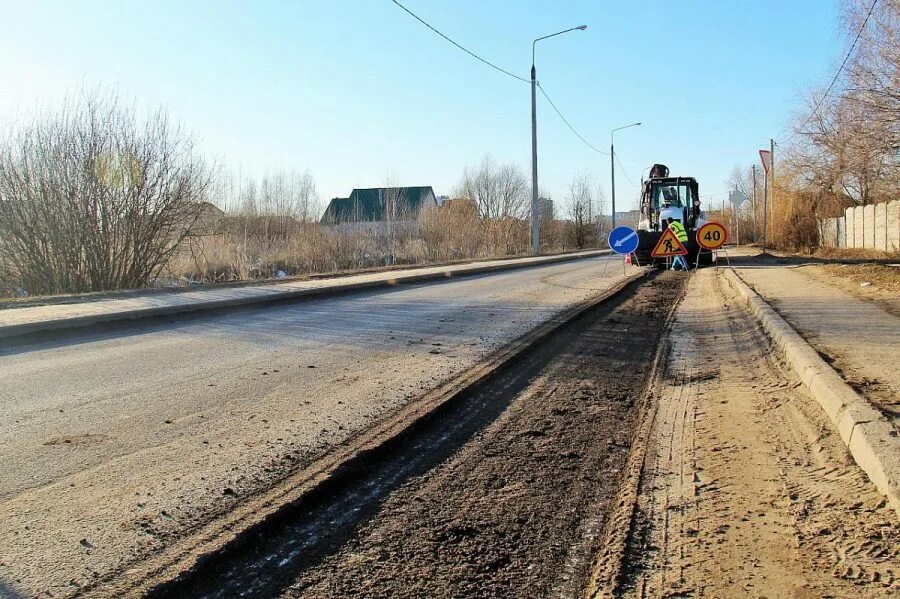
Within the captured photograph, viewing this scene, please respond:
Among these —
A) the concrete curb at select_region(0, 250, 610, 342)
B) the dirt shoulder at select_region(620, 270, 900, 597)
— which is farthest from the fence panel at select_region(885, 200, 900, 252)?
the dirt shoulder at select_region(620, 270, 900, 597)

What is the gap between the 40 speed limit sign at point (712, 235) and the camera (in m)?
19.4

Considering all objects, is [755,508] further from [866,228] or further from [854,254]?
[866,228]

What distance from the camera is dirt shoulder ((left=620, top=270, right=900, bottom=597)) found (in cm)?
260

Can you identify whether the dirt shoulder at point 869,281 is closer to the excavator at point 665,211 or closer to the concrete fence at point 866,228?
the excavator at point 665,211

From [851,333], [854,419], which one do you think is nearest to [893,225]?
[851,333]

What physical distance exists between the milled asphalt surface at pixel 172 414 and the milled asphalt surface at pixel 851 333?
3.36m

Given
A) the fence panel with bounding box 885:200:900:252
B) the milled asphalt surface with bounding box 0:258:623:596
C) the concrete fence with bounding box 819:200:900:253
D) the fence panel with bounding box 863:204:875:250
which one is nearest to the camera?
the milled asphalt surface with bounding box 0:258:623:596

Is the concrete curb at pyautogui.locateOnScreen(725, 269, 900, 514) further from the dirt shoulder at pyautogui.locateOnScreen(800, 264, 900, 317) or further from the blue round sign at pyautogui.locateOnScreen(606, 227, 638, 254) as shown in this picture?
the blue round sign at pyautogui.locateOnScreen(606, 227, 638, 254)

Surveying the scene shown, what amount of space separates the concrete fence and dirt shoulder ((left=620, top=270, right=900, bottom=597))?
25277 mm

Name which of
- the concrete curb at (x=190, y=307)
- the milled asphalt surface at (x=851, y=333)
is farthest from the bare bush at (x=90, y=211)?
the milled asphalt surface at (x=851, y=333)

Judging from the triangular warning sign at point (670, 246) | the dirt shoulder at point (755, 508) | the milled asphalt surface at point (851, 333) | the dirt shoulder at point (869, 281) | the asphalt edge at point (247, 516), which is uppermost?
the triangular warning sign at point (670, 246)

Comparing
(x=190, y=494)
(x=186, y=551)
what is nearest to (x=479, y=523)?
(x=186, y=551)

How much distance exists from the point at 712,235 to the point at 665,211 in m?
4.06

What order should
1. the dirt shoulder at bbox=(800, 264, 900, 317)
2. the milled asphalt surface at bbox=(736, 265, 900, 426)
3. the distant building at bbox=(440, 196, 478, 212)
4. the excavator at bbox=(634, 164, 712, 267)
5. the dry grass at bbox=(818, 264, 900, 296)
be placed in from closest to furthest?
the milled asphalt surface at bbox=(736, 265, 900, 426) → the dirt shoulder at bbox=(800, 264, 900, 317) → the dry grass at bbox=(818, 264, 900, 296) → the excavator at bbox=(634, 164, 712, 267) → the distant building at bbox=(440, 196, 478, 212)
